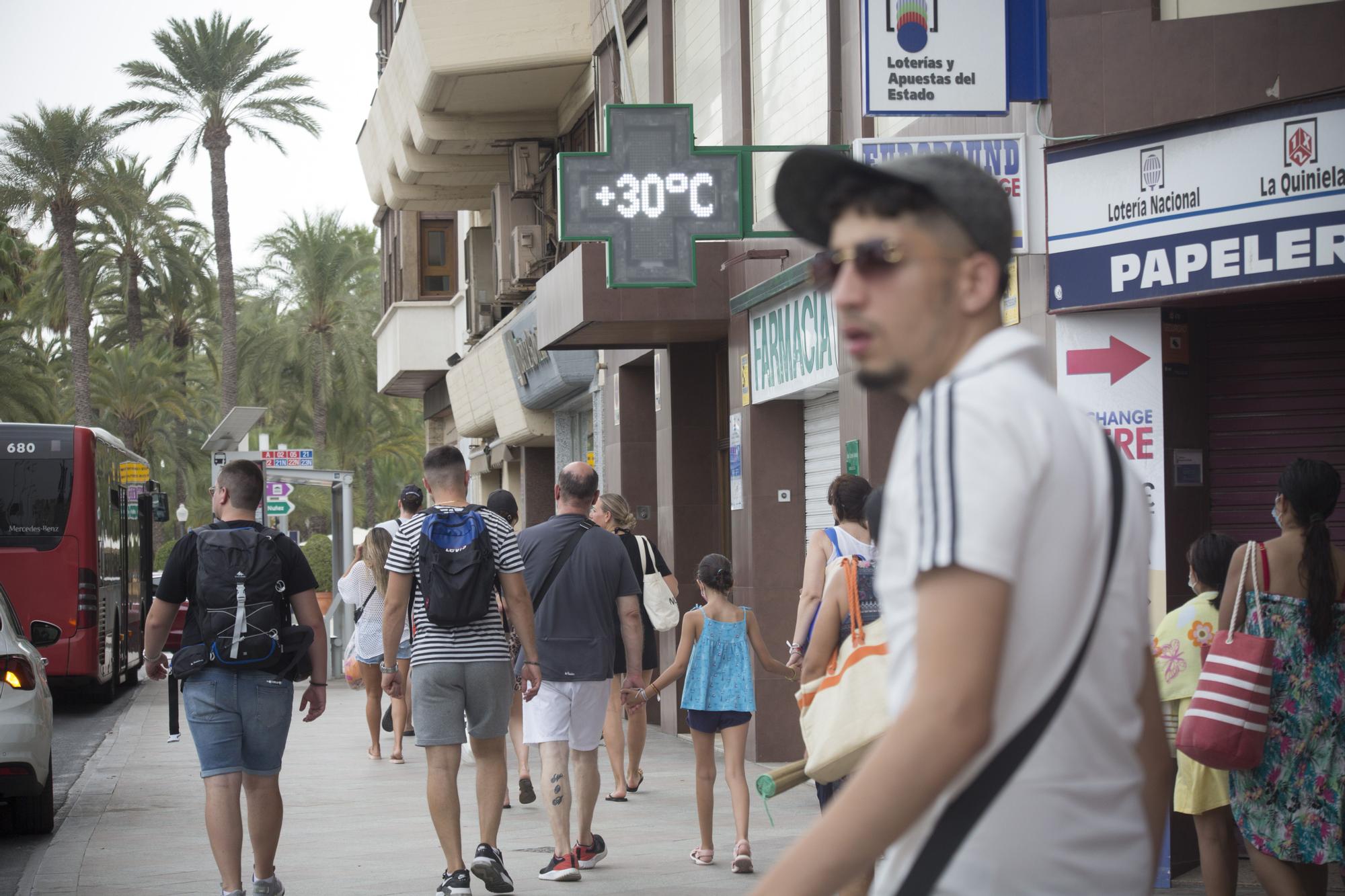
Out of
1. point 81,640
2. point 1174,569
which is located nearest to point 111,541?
point 81,640

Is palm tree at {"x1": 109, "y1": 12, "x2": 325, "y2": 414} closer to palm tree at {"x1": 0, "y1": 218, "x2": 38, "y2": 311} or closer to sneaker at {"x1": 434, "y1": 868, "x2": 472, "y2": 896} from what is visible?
palm tree at {"x1": 0, "y1": 218, "x2": 38, "y2": 311}

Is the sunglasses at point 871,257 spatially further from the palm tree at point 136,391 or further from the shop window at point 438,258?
the palm tree at point 136,391

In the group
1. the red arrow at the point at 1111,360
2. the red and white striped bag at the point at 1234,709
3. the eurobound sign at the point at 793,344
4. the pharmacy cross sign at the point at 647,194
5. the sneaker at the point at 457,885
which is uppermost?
the pharmacy cross sign at the point at 647,194

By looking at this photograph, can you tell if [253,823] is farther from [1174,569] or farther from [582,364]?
[582,364]

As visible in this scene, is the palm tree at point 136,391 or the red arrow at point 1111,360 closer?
the red arrow at point 1111,360

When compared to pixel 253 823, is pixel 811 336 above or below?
above

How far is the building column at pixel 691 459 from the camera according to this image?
603 inches

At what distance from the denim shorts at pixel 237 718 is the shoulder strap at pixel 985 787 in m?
5.31

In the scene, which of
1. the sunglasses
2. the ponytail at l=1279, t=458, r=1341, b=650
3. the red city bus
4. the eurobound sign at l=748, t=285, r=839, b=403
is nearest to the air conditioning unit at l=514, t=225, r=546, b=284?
the red city bus

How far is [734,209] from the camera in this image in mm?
11109

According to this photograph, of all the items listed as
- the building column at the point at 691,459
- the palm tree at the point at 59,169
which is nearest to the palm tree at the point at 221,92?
the palm tree at the point at 59,169

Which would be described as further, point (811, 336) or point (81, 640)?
point (81, 640)

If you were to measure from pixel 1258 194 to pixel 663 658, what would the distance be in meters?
9.28

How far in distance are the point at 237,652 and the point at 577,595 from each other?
196 cm
